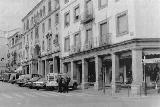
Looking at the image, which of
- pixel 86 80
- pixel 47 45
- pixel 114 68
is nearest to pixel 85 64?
pixel 86 80

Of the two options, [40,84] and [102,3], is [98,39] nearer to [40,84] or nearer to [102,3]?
[102,3]

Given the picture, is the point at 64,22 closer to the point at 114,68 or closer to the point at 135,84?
the point at 114,68

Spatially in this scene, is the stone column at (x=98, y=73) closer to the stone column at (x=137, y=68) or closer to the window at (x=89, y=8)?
the window at (x=89, y=8)

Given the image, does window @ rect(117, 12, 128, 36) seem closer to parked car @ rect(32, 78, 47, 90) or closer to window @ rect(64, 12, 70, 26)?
parked car @ rect(32, 78, 47, 90)

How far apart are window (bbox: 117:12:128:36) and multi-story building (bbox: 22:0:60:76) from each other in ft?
60.8

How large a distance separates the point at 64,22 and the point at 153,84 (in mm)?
19984

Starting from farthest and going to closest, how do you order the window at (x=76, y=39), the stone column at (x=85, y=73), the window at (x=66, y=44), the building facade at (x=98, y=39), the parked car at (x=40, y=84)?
the window at (x=66, y=44), the window at (x=76, y=39), the stone column at (x=85, y=73), the parked car at (x=40, y=84), the building facade at (x=98, y=39)

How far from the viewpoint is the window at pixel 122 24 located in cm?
2838

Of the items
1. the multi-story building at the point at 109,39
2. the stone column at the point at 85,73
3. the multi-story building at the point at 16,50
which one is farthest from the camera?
the multi-story building at the point at 16,50

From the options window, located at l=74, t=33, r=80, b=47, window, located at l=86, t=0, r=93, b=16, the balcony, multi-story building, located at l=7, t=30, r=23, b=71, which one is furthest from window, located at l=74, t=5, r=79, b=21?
multi-story building, located at l=7, t=30, r=23, b=71

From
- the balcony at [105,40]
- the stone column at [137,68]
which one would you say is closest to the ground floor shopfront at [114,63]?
the stone column at [137,68]

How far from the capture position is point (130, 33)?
89.4 feet

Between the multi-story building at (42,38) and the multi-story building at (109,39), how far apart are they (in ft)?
12.0

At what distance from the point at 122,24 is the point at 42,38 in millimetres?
28580
